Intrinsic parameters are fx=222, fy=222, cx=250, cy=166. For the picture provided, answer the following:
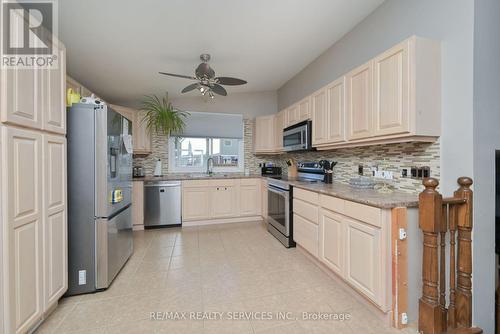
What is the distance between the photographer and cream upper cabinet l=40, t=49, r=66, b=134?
1.55 m

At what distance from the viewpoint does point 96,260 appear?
1.96 m

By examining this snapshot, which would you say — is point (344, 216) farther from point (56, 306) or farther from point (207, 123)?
point (207, 123)

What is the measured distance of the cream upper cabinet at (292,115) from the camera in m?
3.45

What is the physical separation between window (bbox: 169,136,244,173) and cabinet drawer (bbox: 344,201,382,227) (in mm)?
3204

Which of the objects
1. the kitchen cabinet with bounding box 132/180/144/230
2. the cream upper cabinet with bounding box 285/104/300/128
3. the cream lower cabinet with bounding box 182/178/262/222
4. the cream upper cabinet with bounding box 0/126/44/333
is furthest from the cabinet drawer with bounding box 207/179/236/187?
the cream upper cabinet with bounding box 0/126/44/333

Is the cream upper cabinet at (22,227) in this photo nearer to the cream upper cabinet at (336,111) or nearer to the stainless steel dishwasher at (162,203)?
the stainless steel dishwasher at (162,203)

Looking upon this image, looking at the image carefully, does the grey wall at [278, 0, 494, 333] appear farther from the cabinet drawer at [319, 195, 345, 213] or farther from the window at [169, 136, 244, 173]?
the window at [169, 136, 244, 173]

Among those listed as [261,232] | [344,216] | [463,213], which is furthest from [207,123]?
[463,213]

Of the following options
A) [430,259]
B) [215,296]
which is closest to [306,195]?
[430,259]

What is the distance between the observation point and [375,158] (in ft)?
7.82

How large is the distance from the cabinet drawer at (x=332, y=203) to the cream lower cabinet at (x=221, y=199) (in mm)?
2102

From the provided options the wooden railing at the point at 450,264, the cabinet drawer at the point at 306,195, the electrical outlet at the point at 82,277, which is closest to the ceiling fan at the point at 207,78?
the cabinet drawer at the point at 306,195

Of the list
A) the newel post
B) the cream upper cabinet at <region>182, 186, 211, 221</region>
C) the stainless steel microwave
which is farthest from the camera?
the cream upper cabinet at <region>182, 186, 211, 221</region>

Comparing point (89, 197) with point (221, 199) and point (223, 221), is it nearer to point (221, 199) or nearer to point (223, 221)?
point (221, 199)
